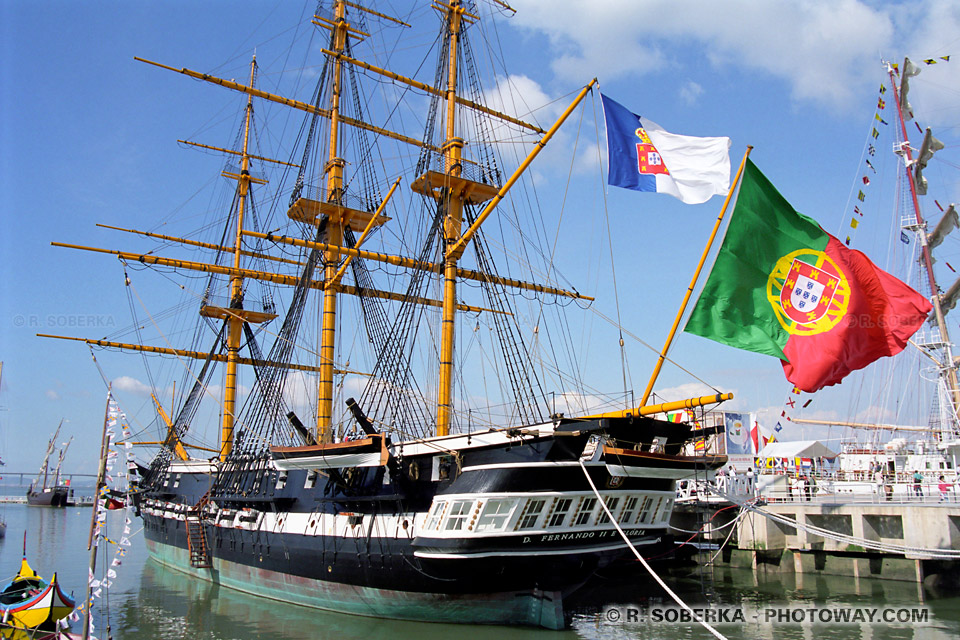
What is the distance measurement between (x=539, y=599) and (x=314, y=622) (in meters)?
7.36

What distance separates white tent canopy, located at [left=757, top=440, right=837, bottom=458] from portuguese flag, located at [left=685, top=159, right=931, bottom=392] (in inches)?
1247

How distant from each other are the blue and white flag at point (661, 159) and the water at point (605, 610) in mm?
11737

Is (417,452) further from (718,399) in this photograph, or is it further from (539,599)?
(718,399)

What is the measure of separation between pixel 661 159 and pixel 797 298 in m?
4.26

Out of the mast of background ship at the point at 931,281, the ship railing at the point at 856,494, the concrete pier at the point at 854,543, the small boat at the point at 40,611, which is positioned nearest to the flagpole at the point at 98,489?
the small boat at the point at 40,611

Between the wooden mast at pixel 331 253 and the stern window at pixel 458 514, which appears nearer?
the stern window at pixel 458 514

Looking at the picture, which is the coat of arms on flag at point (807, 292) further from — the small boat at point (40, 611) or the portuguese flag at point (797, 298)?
the small boat at point (40, 611)

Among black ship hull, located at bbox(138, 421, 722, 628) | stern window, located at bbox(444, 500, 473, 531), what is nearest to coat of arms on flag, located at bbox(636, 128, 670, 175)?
black ship hull, located at bbox(138, 421, 722, 628)

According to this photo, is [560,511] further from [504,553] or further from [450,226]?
[450,226]

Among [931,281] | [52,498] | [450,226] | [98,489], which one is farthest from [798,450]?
[52,498]

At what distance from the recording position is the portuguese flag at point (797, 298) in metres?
12.8

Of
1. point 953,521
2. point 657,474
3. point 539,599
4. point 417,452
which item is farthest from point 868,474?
point 417,452

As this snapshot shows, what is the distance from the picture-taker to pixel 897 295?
1300 centimetres

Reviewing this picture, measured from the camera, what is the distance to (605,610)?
22.1 metres
